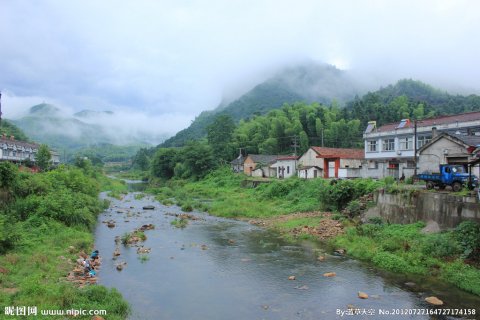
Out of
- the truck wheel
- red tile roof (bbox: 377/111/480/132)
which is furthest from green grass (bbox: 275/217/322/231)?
red tile roof (bbox: 377/111/480/132)

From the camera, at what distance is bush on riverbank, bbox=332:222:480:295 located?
16.1 m

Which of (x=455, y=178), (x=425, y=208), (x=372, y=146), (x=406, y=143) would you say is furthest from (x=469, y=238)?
(x=372, y=146)

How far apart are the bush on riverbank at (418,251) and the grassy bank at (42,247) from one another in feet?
43.1

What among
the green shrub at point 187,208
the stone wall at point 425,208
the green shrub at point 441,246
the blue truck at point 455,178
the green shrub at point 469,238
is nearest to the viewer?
the green shrub at point 469,238

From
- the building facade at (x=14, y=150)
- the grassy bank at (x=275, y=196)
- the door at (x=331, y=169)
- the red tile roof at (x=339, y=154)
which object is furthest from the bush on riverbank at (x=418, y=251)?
the building facade at (x=14, y=150)

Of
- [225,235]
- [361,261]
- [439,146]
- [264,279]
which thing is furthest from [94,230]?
[439,146]

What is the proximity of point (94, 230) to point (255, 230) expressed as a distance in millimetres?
12571

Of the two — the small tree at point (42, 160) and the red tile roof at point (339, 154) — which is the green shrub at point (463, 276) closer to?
the red tile roof at point (339, 154)

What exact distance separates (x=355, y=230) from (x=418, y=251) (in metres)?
A: 5.70

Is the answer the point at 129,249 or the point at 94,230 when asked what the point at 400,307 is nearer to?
the point at 129,249

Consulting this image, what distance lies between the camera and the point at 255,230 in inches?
1166

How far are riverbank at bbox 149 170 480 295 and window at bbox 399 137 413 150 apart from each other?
1004cm

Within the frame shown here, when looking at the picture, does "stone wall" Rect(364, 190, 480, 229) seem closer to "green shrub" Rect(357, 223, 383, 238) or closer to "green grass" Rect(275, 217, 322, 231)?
"green shrub" Rect(357, 223, 383, 238)

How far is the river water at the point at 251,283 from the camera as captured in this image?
13852 mm
